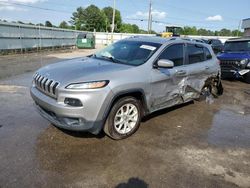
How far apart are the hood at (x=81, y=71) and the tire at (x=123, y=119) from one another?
20.7 inches

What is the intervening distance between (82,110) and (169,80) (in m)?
2.02

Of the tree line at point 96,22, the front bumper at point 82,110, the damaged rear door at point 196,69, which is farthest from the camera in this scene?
the tree line at point 96,22

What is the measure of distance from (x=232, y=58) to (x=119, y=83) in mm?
7998

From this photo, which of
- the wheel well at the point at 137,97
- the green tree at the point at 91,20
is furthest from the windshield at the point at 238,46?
the green tree at the point at 91,20

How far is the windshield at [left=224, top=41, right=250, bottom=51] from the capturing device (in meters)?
10.8

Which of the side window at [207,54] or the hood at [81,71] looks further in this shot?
the side window at [207,54]

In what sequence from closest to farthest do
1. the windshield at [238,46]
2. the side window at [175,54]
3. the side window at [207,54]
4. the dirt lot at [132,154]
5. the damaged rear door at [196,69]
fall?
the dirt lot at [132,154], the side window at [175,54], the damaged rear door at [196,69], the side window at [207,54], the windshield at [238,46]

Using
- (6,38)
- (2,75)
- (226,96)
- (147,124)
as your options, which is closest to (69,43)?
(6,38)

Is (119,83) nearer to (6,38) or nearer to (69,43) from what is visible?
(6,38)

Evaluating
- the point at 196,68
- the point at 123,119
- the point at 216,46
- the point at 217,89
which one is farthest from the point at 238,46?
the point at 123,119

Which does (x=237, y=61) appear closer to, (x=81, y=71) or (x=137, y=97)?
(x=137, y=97)

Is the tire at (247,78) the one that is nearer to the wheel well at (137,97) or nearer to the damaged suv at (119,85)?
the damaged suv at (119,85)

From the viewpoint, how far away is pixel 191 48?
221 inches

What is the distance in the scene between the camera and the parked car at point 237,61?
9.98 meters
